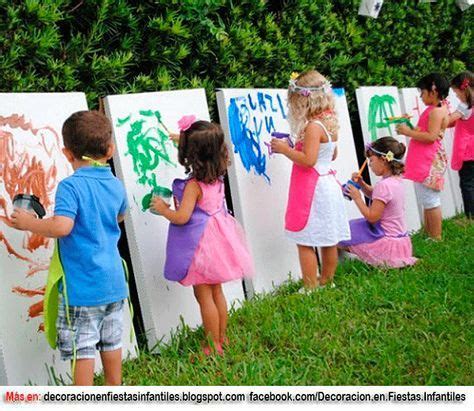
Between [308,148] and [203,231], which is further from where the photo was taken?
[308,148]

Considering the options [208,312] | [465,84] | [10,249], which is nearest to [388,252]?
[208,312]

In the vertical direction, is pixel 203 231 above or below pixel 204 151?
below

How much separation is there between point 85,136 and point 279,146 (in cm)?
172

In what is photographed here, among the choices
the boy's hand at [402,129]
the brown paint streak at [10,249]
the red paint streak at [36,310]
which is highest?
the boy's hand at [402,129]

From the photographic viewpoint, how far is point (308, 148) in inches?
165

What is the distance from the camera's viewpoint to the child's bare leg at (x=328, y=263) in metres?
4.43

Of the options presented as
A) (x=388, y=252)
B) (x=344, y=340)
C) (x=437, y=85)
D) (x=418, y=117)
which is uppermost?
(x=437, y=85)

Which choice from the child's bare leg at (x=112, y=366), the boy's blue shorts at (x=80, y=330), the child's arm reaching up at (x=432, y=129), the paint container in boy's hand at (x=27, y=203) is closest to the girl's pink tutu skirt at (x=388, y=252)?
the child's arm reaching up at (x=432, y=129)

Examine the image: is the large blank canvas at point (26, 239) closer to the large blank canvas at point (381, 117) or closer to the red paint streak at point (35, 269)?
the red paint streak at point (35, 269)

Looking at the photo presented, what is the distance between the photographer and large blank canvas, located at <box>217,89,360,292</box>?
422 centimetres

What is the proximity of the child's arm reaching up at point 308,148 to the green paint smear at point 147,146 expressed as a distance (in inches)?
31.2

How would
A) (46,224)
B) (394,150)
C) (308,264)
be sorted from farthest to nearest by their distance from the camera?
1. (394,150)
2. (308,264)
3. (46,224)

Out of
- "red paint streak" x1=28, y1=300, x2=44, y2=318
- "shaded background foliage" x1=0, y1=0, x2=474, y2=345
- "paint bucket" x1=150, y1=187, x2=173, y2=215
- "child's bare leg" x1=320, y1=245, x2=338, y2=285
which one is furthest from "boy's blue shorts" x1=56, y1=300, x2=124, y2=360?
"child's bare leg" x1=320, y1=245, x2=338, y2=285

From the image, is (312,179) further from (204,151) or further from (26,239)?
(26,239)
